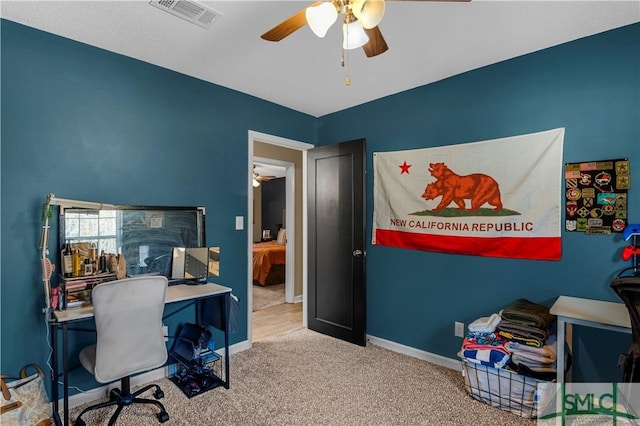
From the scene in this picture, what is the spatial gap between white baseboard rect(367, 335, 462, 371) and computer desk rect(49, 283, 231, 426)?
60.3 inches

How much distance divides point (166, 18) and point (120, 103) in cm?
83

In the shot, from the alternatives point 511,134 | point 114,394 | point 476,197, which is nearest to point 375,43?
point 511,134

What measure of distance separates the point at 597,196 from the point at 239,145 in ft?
9.45

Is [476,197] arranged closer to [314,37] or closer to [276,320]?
[314,37]

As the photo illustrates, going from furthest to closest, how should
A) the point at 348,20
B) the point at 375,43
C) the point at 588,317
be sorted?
1. the point at 588,317
2. the point at 375,43
3. the point at 348,20

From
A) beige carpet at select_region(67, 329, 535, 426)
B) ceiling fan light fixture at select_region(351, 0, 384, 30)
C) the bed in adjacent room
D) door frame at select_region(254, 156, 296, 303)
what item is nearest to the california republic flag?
beige carpet at select_region(67, 329, 535, 426)

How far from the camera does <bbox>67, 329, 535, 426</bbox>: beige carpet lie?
86.7 inches

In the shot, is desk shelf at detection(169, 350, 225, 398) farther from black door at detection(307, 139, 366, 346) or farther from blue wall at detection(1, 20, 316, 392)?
black door at detection(307, 139, 366, 346)

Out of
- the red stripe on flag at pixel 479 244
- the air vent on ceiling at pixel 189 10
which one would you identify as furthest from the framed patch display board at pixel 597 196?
the air vent on ceiling at pixel 189 10

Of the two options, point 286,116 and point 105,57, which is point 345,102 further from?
point 105,57

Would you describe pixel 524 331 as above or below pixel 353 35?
below

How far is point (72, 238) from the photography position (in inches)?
93.2

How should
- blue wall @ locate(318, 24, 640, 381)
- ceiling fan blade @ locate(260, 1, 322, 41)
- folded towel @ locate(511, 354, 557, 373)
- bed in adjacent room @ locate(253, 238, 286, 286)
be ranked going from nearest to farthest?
ceiling fan blade @ locate(260, 1, 322, 41) < folded towel @ locate(511, 354, 557, 373) < blue wall @ locate(318, 24, 640, 381) < bed in adjacent room @ locate(253, 238, 286, 286)

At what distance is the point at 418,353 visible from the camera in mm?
3150
